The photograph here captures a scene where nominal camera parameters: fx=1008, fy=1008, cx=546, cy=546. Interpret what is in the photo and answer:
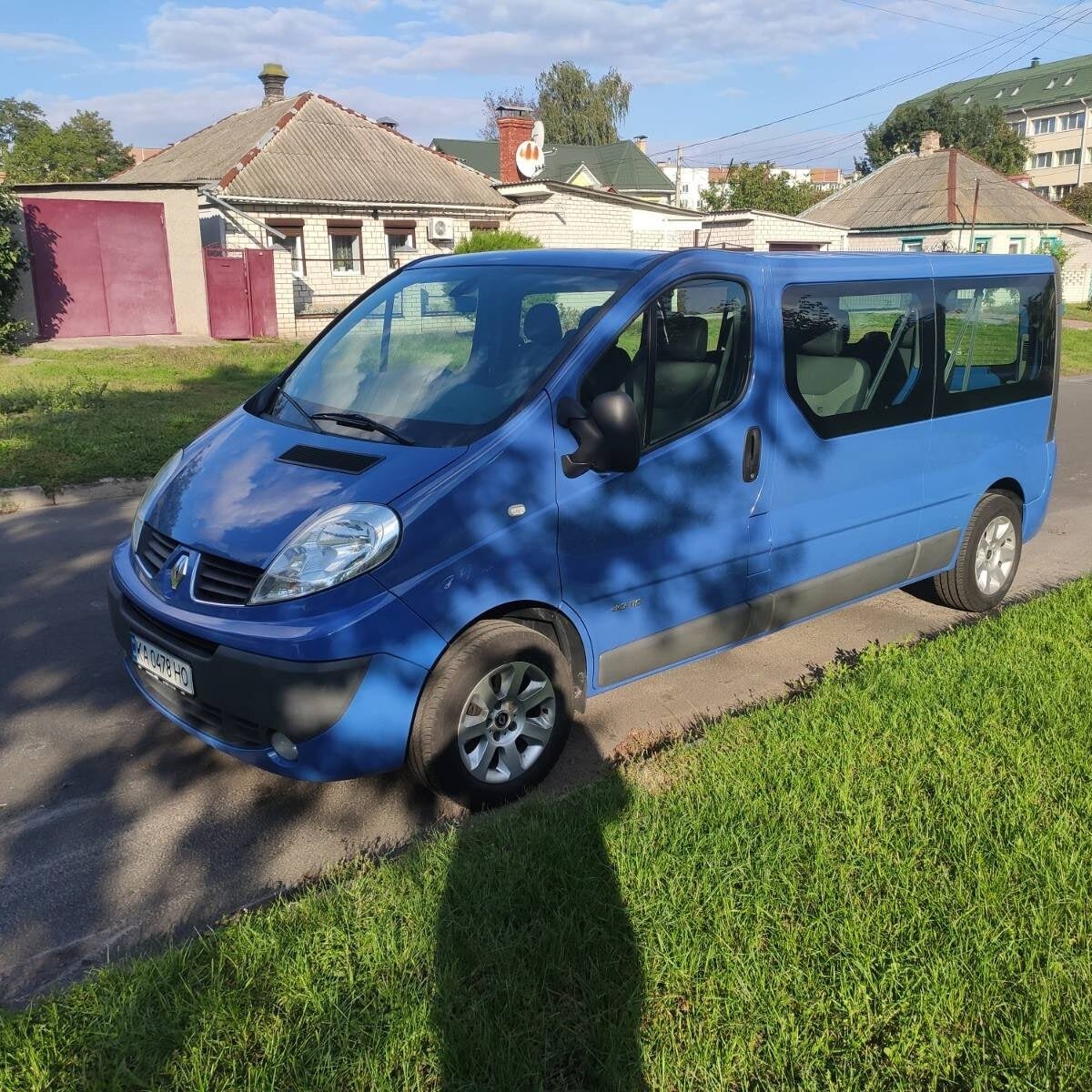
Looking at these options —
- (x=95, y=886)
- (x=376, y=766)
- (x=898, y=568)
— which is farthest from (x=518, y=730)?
(x=898, y=568)

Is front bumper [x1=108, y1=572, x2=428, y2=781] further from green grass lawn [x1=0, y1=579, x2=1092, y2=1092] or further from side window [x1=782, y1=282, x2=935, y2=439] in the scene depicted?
side window [x1=782, y1=282, x2=935, y2=439]

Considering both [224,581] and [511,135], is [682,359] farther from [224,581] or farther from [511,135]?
[511,135]

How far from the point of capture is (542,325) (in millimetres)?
4023

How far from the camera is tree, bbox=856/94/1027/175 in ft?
235

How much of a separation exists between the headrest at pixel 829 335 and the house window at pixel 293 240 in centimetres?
2240

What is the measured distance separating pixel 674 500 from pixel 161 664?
6.59 ft

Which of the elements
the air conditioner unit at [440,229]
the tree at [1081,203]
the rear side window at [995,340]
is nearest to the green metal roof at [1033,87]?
the tree at [1081,203]

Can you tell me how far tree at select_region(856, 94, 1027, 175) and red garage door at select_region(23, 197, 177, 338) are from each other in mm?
61620

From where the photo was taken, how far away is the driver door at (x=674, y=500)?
378cm

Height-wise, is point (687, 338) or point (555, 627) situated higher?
point (687, 338)

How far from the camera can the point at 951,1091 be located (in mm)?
2328

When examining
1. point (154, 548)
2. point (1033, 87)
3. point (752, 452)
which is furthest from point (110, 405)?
point (1033, 87)

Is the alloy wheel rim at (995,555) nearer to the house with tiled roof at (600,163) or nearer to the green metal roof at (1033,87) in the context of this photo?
the house with tiled roof at (600,163)

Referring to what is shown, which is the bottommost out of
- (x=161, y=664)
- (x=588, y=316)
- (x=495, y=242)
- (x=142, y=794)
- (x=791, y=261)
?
(x=142, y=794)
